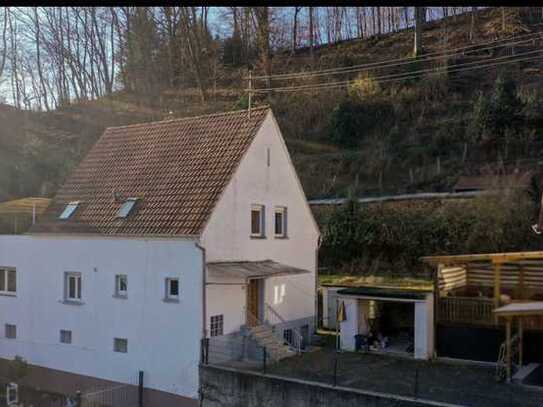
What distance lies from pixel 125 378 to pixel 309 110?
92.8 ft

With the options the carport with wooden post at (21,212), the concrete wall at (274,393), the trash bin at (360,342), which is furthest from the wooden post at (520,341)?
the carport with wooden post at (21,212)

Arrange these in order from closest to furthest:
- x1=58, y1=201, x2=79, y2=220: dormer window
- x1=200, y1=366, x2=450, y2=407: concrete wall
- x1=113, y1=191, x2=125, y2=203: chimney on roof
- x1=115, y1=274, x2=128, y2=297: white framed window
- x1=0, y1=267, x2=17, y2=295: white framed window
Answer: x1=200, y1=366, x2=450, y2=407: concrete wall, x1=115, y1=274, x2=128, y2=297: white framed window, x1=113, y1=191, x2=125, y2=203: chimney on roof, x1=58, y1=201, x2=79, y2=220: dormer window, x1=0, y1=267, x2=17, y2=295: white framed window

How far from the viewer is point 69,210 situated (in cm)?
2036

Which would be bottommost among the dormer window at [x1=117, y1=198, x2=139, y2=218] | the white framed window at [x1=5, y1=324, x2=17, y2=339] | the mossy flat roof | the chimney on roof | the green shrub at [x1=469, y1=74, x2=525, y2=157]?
the white framed window at [x1=5, y1=324, x2=17, y2=339]

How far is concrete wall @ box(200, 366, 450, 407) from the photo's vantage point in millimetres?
13742

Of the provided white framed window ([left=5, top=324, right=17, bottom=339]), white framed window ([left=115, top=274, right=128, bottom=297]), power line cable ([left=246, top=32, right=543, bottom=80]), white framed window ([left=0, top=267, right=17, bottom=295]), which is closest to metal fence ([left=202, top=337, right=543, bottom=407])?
white framed window ([left=115, top=274, right=128, bottom=297])

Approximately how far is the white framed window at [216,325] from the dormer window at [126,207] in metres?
4.41

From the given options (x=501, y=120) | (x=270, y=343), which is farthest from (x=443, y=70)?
(x=270, y=343)

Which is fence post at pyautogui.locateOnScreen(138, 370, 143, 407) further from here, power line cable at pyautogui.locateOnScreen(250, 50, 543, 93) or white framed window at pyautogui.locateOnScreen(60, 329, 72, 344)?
power line cable at pyautogui.locateOnScreen(250, 50, 543, 93)

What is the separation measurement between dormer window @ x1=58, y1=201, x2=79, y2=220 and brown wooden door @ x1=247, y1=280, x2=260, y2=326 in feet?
21.5

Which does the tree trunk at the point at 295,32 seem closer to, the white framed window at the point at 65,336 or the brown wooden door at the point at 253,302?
the brown wooden door at the point at 253,302

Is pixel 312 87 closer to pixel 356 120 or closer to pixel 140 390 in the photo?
pixel 356 120
